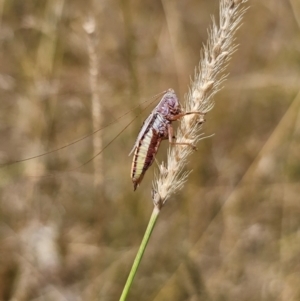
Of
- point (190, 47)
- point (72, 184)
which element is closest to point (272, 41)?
point (190, 47)

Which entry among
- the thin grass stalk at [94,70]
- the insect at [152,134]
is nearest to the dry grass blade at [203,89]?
the insect at [152,134]

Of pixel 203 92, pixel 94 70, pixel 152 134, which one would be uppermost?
pixel 94 70

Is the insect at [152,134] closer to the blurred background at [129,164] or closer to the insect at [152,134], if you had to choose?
the insect at [152,134]

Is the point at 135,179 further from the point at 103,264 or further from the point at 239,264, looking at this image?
the point at 239,264

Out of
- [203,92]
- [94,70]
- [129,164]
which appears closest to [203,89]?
[203,92]

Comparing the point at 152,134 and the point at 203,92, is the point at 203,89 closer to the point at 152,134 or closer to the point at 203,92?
the point at 203,92

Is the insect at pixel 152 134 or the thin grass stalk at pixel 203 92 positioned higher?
the insect at pixel 152 134
